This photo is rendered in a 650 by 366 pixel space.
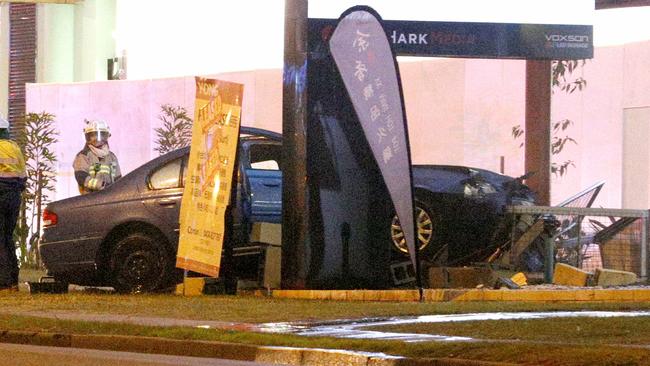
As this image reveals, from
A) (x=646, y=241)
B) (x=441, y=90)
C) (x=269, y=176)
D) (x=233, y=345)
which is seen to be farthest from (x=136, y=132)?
(x=233, y=345)

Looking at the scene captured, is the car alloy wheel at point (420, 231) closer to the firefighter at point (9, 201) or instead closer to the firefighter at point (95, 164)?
the firefighter at point (95, 164)

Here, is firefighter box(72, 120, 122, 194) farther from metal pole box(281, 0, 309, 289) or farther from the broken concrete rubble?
the broken concrete rubble

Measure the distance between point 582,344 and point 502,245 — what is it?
769cm

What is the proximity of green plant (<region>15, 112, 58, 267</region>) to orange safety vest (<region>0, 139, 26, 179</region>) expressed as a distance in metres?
7.62

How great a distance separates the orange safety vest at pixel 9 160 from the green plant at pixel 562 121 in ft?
25.3

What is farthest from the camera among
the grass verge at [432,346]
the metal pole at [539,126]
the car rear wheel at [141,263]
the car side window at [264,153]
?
the metal pole at [539,126]

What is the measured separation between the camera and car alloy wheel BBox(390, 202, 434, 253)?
1811 cm

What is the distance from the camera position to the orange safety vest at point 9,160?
713 inches

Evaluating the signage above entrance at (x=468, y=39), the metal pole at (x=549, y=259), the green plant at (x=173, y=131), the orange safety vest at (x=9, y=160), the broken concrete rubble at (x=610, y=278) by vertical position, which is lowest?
the broken concrete rubble at (x=610, y=278)

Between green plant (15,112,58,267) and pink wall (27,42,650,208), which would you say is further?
green plant (15,112,58,267)

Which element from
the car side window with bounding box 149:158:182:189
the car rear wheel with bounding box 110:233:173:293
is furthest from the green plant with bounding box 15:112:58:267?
the car rear wheel with bounding box 110:233:173:293

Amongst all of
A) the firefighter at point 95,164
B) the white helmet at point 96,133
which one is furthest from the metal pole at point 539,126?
the white helmet at point 96,133

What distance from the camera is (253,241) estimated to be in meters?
17.8

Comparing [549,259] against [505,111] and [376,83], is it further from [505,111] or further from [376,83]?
[505,111]
